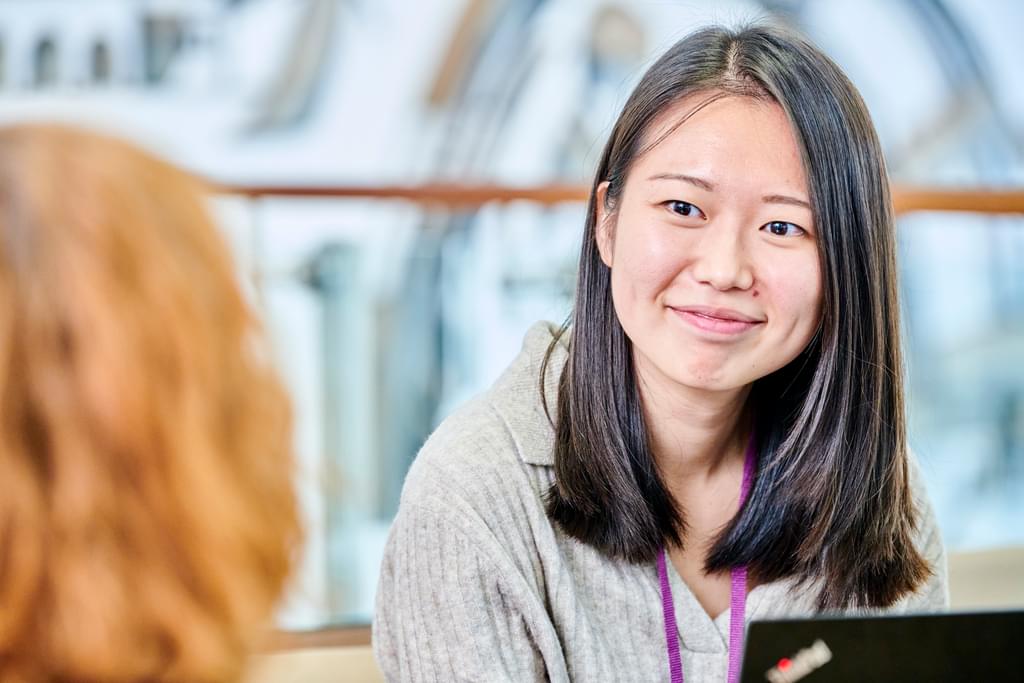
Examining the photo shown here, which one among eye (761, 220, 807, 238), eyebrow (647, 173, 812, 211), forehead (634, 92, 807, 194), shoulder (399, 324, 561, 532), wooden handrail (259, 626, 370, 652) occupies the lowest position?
wooden handrail (259, 626, 370, 652)

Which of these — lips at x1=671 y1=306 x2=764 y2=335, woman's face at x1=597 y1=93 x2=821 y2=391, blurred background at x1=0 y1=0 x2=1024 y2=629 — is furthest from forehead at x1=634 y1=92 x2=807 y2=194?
blurred background at x1=0 y1=0 x2=1024 y2=629

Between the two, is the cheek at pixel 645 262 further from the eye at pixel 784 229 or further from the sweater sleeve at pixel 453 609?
the sweater sleeve at pixel 453 609

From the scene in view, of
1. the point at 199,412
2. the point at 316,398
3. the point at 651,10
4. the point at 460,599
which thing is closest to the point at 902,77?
the point at 651,10

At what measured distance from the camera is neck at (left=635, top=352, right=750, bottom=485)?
1381 mm

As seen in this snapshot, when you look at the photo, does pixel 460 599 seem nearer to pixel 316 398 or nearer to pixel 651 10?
pixel 316 398

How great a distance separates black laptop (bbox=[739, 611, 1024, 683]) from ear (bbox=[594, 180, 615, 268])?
1.89 feet

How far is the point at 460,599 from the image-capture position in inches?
47.9

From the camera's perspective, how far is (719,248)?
4.09 ft

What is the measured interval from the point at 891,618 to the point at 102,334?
59 centimetres

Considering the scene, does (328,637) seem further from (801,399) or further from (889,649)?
(889,649)

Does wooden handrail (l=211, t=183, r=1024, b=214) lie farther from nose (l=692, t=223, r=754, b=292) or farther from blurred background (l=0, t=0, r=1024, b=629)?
nose (l=692, t=223, r=754, b=292)

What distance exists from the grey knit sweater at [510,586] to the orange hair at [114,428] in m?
0.50

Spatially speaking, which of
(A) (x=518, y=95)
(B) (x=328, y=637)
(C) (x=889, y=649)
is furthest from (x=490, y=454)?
(A) (x=518, y=95)

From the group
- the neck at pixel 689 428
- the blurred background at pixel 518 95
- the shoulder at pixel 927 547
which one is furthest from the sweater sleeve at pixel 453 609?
the blurred background at pixel 518 95
